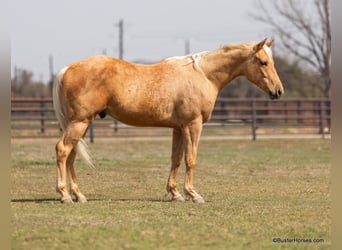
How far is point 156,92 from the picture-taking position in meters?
10.6

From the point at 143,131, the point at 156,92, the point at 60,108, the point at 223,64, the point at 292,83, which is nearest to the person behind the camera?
the point at 60,108

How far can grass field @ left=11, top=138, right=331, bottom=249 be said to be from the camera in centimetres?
741

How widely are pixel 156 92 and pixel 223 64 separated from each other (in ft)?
4.27

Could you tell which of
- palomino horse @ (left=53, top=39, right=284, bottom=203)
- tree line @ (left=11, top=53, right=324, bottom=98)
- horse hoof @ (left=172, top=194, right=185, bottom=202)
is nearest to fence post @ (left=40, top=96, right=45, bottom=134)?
tree line @ (left=11, top=53, right=324, bottom=98)

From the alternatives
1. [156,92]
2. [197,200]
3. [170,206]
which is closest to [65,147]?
[156,92]

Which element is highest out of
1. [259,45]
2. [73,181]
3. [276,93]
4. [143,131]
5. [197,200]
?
[259,45]

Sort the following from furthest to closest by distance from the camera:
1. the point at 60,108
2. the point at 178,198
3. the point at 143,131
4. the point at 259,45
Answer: the point at 143,131 < the point at 259,45 < the point at 178,198 < the point at 60,108

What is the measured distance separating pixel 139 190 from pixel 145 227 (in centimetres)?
483

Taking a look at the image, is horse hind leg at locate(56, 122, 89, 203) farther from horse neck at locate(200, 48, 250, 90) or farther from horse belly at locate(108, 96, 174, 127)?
horse neck at locate(200, 48, 250, 90)

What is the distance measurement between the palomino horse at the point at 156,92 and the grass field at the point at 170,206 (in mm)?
802

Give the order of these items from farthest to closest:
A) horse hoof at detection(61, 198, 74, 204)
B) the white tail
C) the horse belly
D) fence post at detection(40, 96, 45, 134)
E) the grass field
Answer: fence post at detection(40, 96, 45, 134) → the horse belly → the white tail → horse hoof at detection(61, 198, 74, 204) → the grass field

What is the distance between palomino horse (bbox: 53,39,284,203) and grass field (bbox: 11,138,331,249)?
2.63 ft

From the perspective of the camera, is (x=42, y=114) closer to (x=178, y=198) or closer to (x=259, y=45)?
(x=178, y=198)

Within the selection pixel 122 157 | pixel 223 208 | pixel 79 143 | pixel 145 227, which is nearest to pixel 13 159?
pixel 122 157
